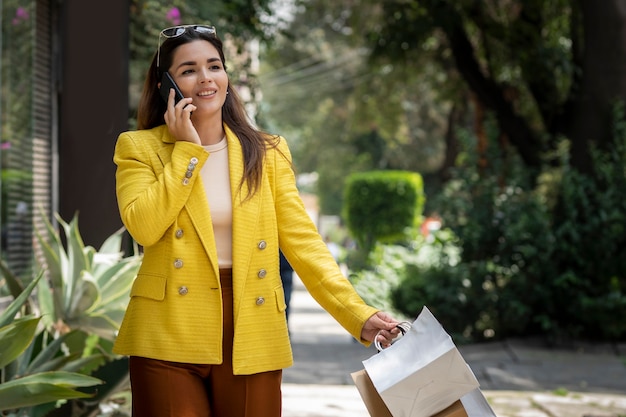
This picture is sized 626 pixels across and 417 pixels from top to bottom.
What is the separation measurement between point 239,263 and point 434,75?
1605 cm

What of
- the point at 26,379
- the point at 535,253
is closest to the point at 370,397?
the point at 26,379

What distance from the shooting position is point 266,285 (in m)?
3.03

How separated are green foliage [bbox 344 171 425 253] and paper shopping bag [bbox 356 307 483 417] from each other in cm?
2307

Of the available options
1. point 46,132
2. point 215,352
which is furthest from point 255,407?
point 46,132

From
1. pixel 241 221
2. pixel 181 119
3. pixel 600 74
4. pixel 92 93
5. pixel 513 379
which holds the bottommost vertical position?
pixel 513 379

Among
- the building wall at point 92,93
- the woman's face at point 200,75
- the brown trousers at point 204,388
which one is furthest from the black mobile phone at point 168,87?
the building wall at point 92,93

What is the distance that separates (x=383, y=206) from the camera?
2650cm

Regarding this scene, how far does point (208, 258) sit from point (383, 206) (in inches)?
931

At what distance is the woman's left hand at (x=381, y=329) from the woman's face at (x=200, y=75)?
2.50 feet

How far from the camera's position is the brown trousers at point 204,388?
9.52 feet

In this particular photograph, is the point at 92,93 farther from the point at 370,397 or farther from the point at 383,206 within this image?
the point at 383,206

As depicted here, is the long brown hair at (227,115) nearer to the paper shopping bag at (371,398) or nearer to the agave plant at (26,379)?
the paper shopping bag at (371,398)

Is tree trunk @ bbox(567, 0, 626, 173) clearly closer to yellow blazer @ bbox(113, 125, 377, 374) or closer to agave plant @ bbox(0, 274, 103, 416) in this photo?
agave plant @ bbox(0, 274, 103, 416)

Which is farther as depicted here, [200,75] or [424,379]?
[200,75]
